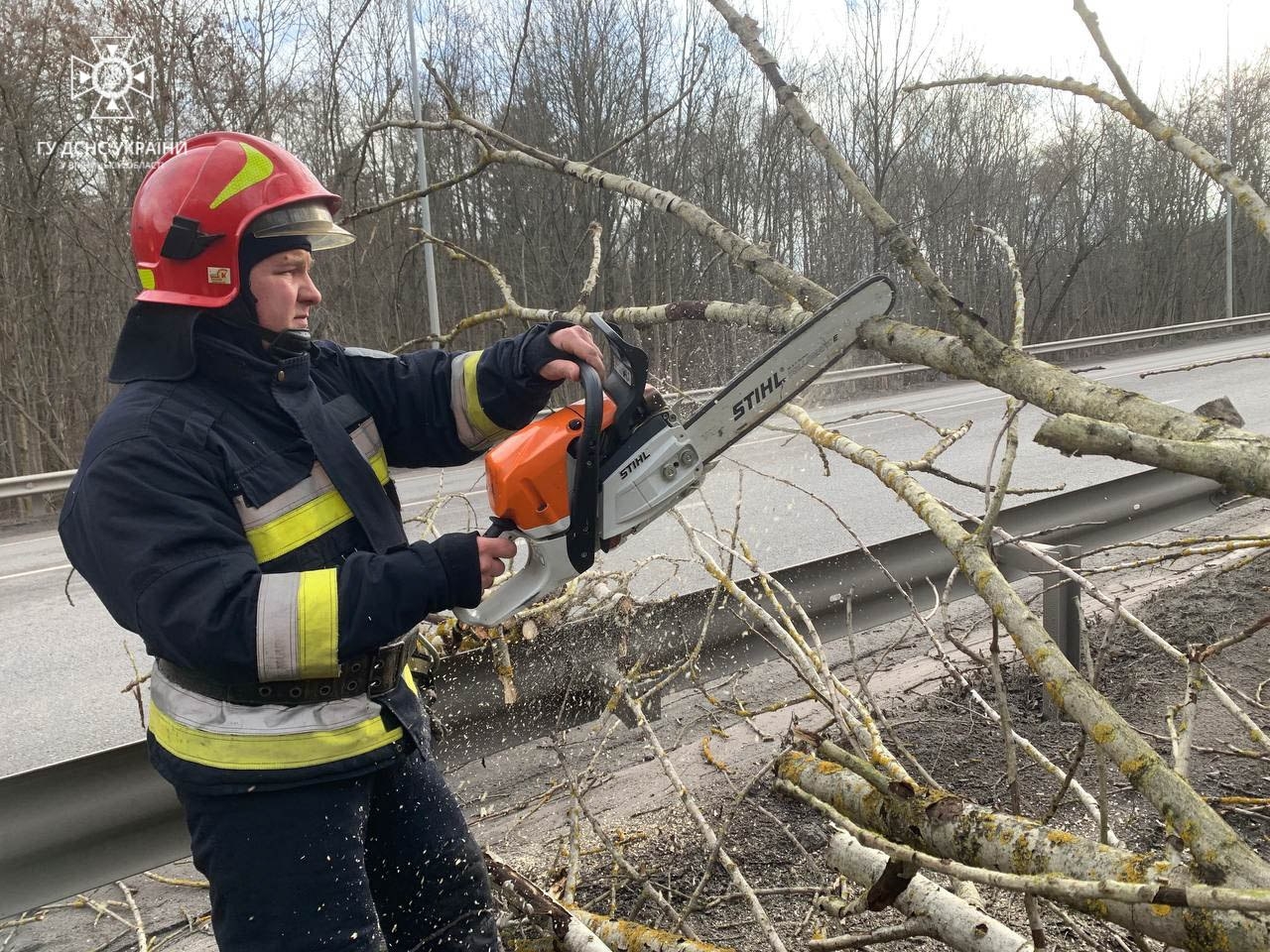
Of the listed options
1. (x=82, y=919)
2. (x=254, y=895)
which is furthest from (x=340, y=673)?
(x=82, y=919)

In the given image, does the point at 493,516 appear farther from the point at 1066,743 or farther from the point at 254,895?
the point at 1066,743

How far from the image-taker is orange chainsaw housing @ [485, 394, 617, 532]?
5.96 ft

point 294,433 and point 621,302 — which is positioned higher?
point 621,302

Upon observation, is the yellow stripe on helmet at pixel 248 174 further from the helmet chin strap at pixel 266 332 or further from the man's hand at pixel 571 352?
the man's hand at pixel 571 352

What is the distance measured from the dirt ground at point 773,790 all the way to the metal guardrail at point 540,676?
21 centimetres

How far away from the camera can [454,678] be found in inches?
102

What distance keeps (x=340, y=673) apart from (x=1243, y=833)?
2271 mm

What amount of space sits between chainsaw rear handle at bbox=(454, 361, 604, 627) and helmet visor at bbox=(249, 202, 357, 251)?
579 millimetres

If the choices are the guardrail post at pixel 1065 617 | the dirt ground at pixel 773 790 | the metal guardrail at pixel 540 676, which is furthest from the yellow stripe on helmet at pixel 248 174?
the guardrail post at pixel 1065 617

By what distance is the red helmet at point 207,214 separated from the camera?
65.9 inches

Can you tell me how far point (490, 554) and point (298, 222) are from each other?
0.75 meters

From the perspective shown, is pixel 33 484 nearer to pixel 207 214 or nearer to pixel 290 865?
pixel 207 214

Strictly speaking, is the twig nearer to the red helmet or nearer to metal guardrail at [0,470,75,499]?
the red helmet

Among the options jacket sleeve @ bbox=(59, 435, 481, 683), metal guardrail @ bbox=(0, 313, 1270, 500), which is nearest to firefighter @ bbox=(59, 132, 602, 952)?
jacket sleeve @ bbox=(59, 435, 481, 683)
